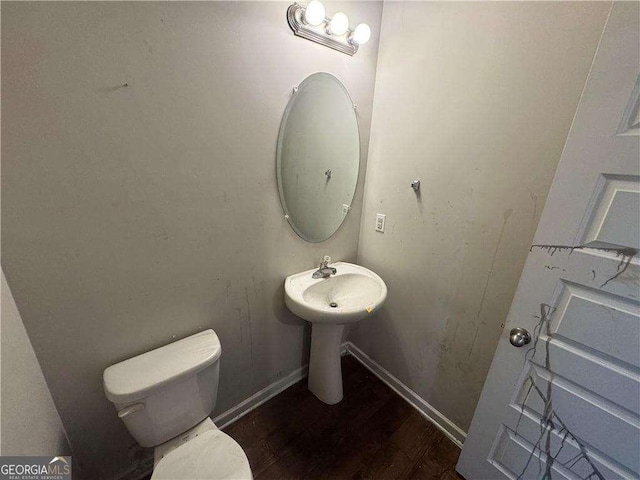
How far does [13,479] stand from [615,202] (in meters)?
1.64

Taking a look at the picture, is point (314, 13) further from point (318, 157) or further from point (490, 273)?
point (490, 273)

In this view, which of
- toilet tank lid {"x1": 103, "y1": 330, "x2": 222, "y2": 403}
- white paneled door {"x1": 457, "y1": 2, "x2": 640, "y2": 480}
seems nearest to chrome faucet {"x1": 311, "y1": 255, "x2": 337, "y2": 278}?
toilet tank lid {"x1": 103, "y1": 330, "x2": 222, "y2": 403}

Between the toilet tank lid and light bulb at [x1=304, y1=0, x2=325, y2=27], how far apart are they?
1.37 metres

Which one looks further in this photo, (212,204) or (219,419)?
(219,419)

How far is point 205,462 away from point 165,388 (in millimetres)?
294

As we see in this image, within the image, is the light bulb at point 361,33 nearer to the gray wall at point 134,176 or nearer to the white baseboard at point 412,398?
the gray wall at point 134,176

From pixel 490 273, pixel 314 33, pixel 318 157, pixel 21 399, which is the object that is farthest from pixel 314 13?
pixel 21 399

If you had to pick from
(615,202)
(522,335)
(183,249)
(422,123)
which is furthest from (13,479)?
(422,123)

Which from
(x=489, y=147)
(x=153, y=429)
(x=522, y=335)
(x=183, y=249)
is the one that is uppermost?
(x=489, y=147)

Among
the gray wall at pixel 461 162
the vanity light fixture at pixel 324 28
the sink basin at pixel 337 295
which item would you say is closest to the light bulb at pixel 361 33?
the vanity light fixture at pixel 324 28

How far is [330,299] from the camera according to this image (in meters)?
1.45

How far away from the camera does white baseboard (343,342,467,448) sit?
1.34 meters

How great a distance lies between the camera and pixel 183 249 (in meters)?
1.00

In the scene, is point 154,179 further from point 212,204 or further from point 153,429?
point 153,429
